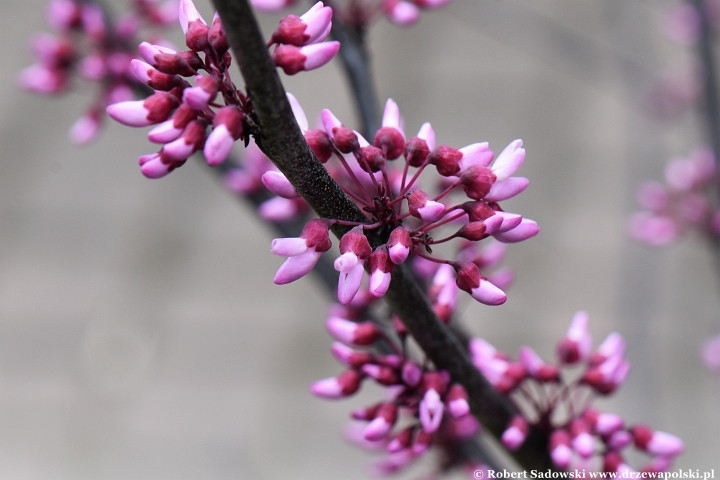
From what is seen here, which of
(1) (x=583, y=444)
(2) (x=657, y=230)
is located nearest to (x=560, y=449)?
(1) (x=583, y=444)

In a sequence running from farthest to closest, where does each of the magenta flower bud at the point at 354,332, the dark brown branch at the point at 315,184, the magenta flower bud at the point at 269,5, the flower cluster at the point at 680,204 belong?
the flower cluster at the point at 680,204
the magenta flower bud at the point at 269,5
the magenta flower bud at the point at 354,332
the dark brown branch at the point at 315,184

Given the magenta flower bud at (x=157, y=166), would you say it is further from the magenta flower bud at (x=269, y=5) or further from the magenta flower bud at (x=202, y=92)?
the magenta flower bud at (x=269, y=5)

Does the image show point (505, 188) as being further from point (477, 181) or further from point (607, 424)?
point (607, 424)

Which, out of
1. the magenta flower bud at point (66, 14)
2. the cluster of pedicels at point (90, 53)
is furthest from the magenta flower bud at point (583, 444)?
the magenta flower bud at point (66, 14)

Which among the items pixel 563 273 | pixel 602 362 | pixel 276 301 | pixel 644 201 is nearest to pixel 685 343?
pixel 563 273

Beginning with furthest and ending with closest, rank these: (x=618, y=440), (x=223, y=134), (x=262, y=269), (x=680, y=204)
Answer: (x=262, y=269) → (x=680, y=204) → (x=618, y=440) → (x=223, y=134)
